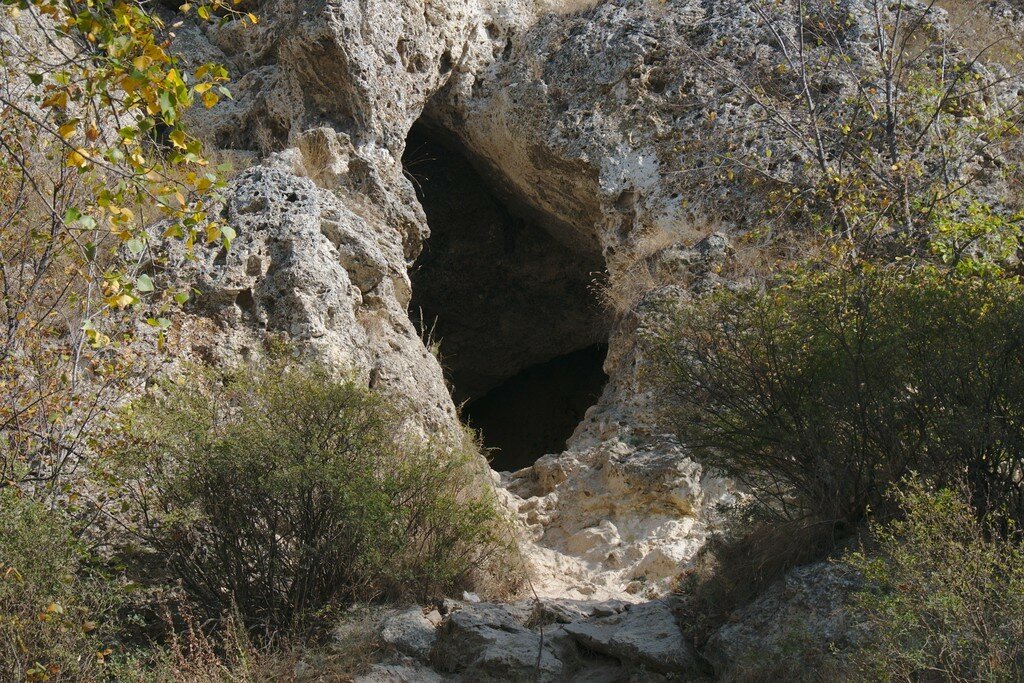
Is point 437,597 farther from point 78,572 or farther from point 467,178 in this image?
point 467,178

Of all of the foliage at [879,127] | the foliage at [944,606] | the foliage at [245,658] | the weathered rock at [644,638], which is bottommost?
the foliage at [245,658]

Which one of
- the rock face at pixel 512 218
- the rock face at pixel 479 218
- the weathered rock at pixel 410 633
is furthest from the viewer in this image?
the rock face at pixel 479 218

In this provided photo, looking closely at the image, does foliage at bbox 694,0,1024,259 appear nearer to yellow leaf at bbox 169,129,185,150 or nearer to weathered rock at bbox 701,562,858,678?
weathered rock at bbox 701,562,858,678

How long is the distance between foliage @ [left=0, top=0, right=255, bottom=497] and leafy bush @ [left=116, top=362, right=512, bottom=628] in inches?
19.9

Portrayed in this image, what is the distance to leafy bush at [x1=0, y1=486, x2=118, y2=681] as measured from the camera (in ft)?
16.7

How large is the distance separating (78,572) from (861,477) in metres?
4.20

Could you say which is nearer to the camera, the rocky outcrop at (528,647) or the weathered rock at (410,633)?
the rocky outcrop at (528,647)

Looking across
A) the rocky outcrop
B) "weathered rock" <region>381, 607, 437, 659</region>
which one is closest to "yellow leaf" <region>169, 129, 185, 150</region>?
the rocky outcrop

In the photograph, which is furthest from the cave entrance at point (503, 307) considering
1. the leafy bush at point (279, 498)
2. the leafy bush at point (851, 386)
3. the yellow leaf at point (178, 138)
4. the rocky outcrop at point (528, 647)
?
the yellow leaf at point (178, 138)

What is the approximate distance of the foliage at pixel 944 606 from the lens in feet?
13.9

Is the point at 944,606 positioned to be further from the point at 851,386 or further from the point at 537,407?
the point at 537,407

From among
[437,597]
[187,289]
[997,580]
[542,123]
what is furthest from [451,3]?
[997,580]

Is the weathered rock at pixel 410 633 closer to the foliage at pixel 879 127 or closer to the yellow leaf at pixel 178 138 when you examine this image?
the yellow leaf at pixel 178 138

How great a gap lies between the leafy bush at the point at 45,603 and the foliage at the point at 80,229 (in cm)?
53
